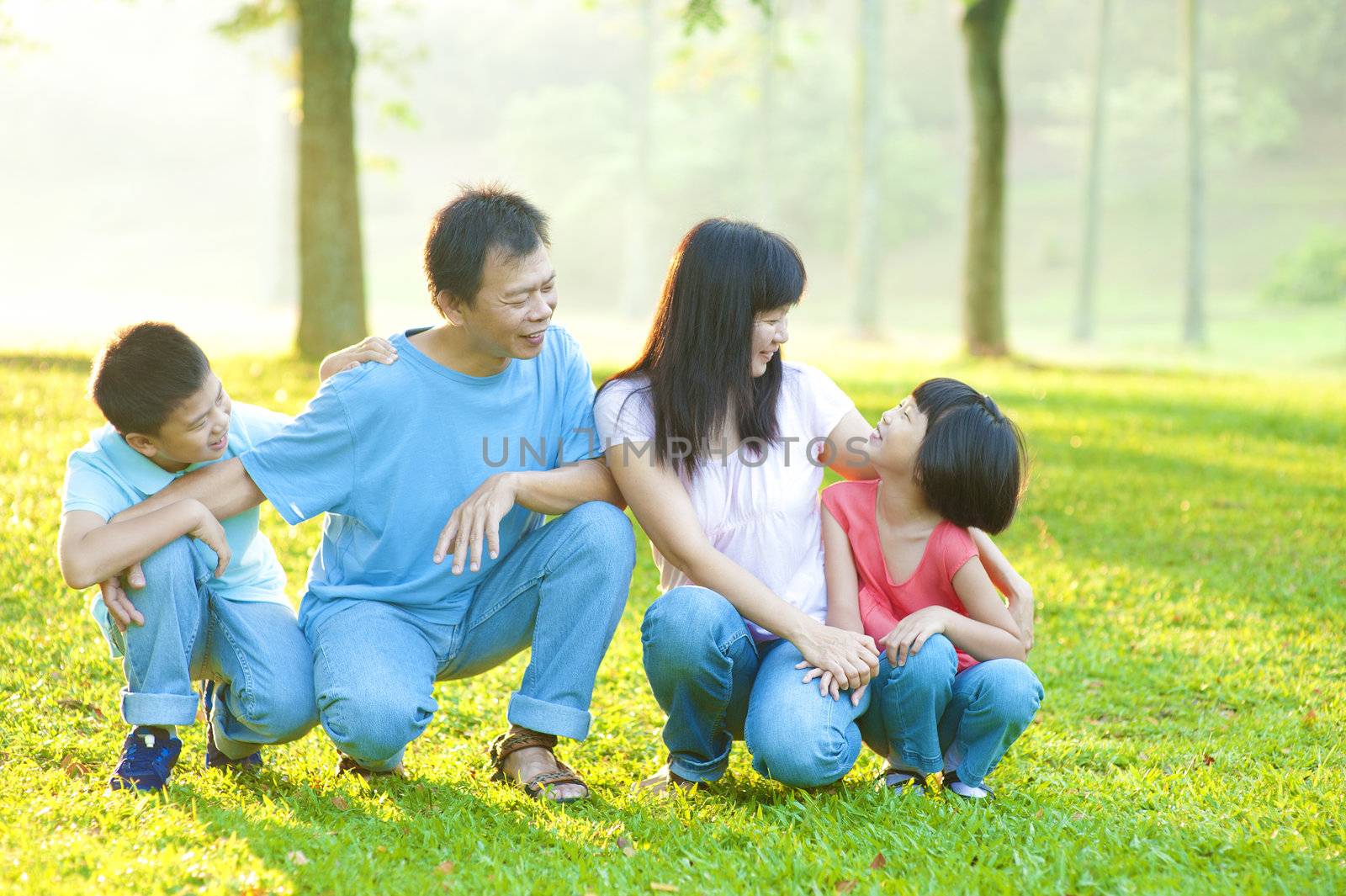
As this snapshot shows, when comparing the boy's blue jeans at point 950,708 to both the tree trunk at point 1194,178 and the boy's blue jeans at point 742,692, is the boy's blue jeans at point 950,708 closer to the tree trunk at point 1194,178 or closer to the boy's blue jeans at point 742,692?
the boy's blue jeans at point 742,692

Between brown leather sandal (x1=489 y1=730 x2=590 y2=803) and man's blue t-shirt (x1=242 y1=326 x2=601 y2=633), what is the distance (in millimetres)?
357

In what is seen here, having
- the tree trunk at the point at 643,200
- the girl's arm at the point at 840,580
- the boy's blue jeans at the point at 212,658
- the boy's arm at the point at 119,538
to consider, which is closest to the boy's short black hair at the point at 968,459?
the girl's arm at the point at 840,580

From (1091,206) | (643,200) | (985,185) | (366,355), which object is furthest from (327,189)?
(643,200)

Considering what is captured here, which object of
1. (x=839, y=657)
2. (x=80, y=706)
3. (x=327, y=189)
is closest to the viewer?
(x=839, y=657)

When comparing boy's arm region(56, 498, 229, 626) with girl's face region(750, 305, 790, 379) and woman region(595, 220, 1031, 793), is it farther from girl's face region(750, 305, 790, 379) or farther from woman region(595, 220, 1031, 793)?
girl's face region(750, 305, 790, 379)

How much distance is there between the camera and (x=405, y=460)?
3299 mm

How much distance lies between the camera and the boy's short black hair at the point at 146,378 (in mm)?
3008

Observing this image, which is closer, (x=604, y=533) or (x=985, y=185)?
(x=604, y=533)

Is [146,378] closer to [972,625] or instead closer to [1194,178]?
[972,625]

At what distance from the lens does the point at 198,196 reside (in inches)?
2020

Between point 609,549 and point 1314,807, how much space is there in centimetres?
185

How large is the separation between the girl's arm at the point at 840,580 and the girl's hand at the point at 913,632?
125 mm

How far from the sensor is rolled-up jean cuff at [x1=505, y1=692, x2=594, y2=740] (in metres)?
3.22

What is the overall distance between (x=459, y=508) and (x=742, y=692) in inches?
33.9
